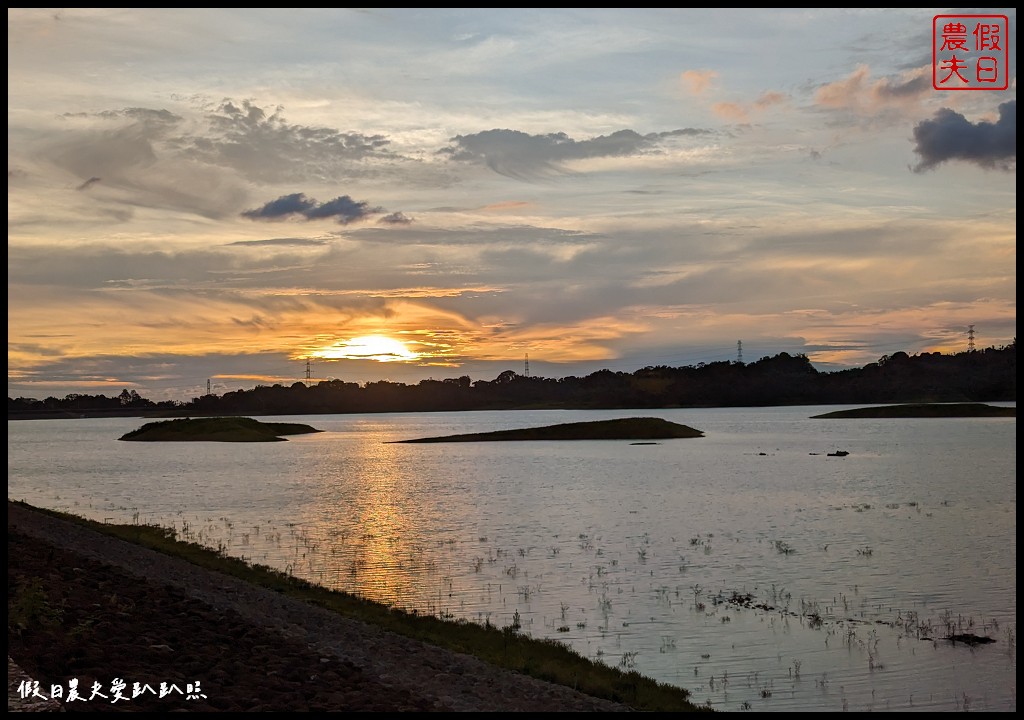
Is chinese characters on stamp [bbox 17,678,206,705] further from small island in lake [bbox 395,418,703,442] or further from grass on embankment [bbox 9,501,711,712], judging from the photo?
small island in lake [bbox 395,418,703,442]

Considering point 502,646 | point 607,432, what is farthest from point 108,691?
point 607,432

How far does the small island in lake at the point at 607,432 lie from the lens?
176750mm

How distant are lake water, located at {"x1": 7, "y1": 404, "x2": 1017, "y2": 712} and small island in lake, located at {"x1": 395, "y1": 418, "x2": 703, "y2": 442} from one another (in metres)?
76.6

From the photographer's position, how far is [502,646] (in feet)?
79.0

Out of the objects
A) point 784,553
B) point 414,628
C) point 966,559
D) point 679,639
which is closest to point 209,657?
point 414,628

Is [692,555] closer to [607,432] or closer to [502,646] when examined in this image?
[502,646]

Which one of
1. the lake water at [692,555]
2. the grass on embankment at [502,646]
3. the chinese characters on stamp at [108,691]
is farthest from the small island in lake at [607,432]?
the chinese characters on stamp at [108,691]

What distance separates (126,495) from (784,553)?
56312 millimetres

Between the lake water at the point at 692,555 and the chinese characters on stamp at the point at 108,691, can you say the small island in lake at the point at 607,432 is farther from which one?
the chinese characters on stamp at the point at 108,691

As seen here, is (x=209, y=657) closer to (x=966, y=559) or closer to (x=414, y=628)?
(x=414, y=628)

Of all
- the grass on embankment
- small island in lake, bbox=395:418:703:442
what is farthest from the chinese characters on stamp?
small island in lake, bbox=395:418:703:442

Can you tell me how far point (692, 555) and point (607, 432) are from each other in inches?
5483

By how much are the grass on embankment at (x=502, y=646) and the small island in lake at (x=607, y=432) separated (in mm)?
145028

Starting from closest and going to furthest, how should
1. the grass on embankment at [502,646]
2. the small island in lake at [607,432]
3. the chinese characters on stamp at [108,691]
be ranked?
the chinese characters on stamp at [108,691], the grass on embankment at [502,646], the small island in lake at [607,432]
